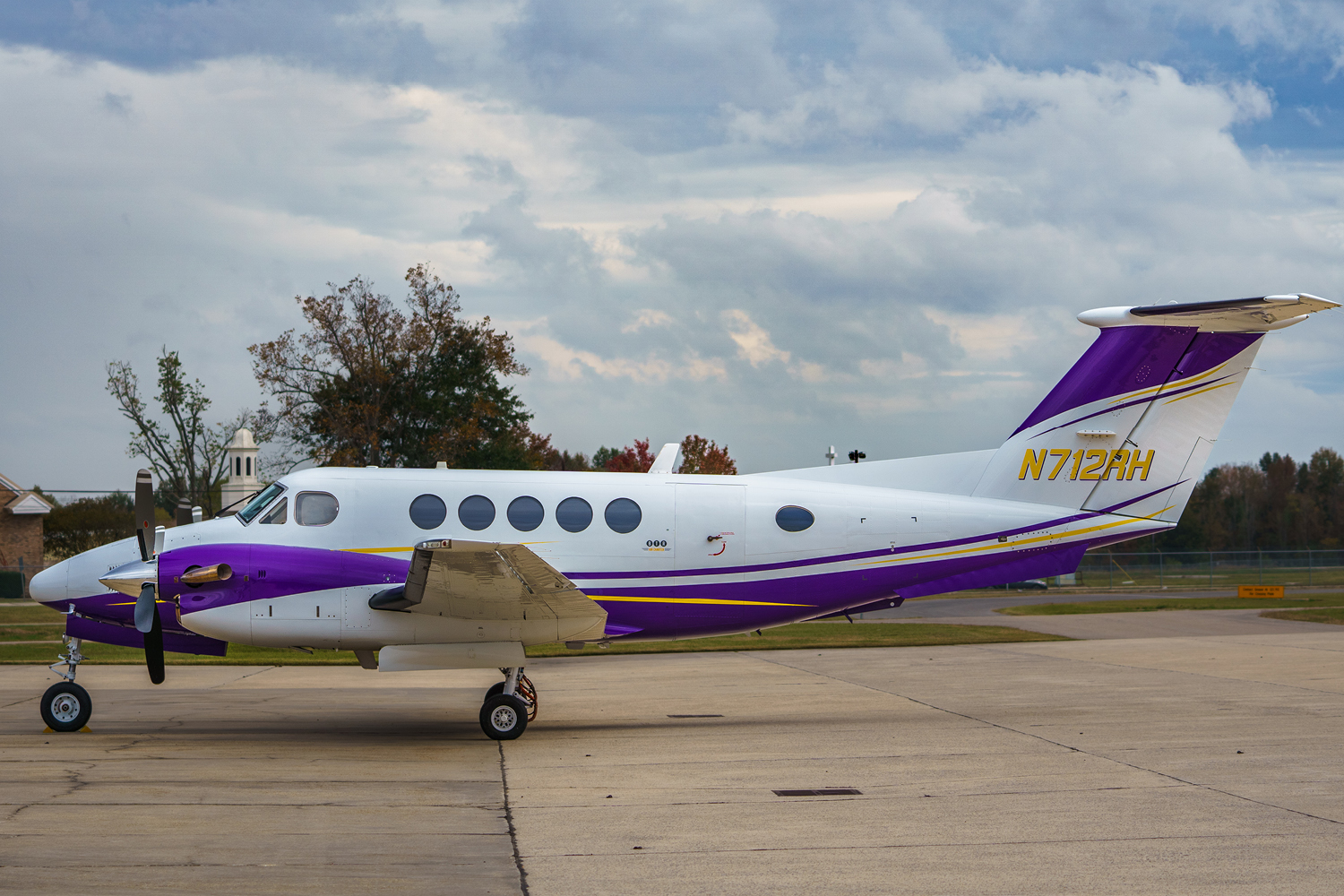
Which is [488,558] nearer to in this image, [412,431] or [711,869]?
[711,869]

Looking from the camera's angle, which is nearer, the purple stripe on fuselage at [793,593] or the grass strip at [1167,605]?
the purple stripe on fuselage at [793,593]

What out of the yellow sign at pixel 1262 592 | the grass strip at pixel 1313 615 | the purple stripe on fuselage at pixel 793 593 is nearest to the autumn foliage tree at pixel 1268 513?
the yellow sign at pixel 1262 592

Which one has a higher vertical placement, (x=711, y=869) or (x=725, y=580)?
(x=725, y=580)

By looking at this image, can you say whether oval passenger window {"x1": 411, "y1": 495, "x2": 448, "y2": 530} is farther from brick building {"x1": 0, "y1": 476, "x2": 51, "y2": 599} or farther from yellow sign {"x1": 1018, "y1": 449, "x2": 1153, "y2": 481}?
brick building {"x1": 0, "y1": 476, "x2": 51, "y2": 599}

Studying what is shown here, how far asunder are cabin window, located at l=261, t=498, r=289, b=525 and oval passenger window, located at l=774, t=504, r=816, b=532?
5609mm

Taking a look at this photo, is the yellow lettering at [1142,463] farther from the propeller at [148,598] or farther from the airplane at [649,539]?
the propeller at [148,598]

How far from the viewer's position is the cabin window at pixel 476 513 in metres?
11.8

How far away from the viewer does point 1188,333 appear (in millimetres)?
12734

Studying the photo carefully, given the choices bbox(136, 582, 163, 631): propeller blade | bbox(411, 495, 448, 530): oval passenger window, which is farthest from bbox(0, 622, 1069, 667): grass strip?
bbox(136, 582, 163, 631): propeller blade

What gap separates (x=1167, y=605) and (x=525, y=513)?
27038 mm

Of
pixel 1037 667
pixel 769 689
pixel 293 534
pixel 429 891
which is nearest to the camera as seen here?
pixel 429 891

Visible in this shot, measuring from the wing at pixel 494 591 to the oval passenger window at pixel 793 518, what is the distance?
2388 mm

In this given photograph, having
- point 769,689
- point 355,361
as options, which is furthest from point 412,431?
point 769,689

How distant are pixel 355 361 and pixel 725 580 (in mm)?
A: 27039
